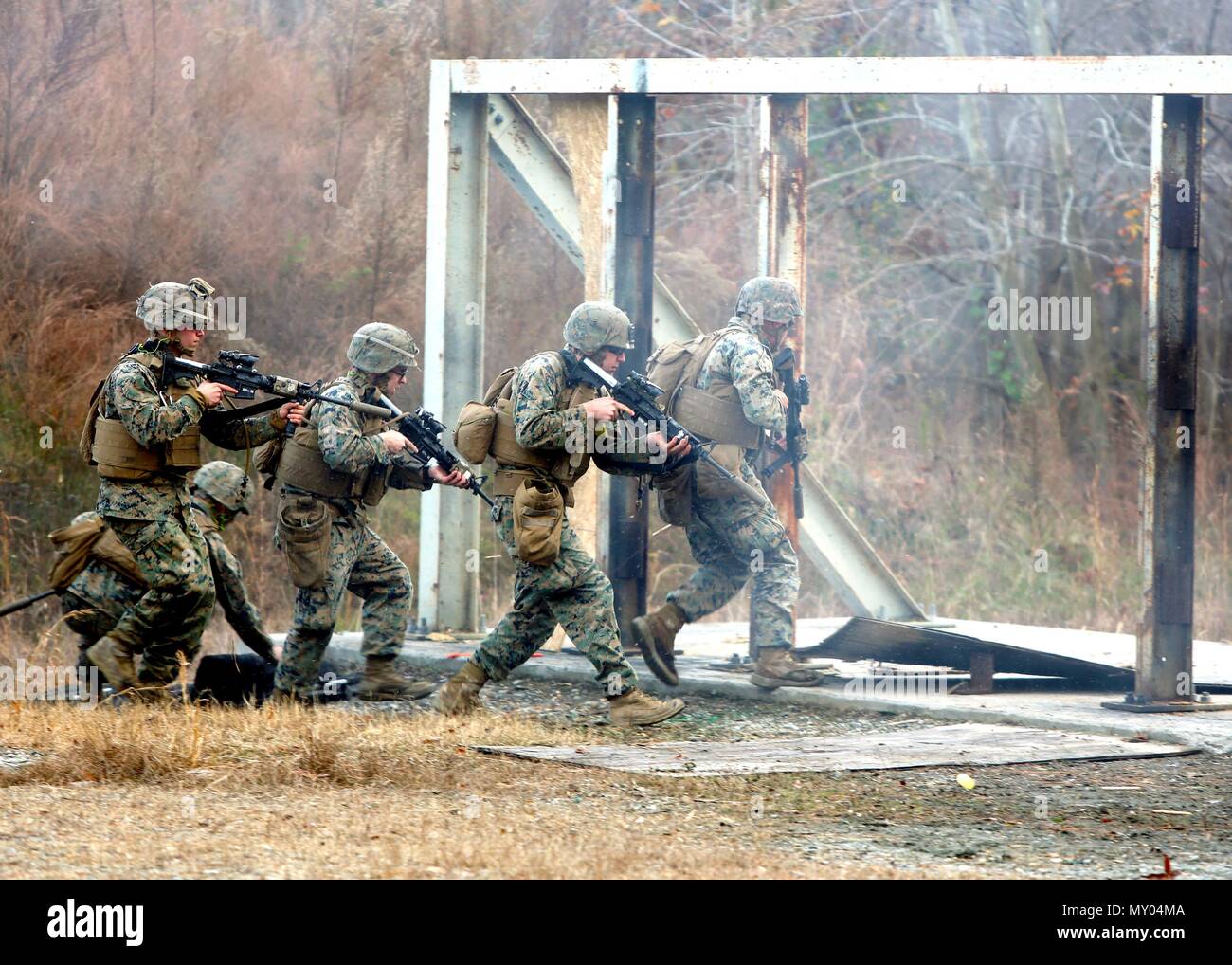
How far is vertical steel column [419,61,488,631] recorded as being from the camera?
977 cm

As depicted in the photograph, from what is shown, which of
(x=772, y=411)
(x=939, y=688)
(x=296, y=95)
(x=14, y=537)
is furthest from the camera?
(x=296, y=95)

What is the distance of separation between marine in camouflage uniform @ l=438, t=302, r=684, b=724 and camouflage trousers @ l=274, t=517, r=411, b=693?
0.70 m

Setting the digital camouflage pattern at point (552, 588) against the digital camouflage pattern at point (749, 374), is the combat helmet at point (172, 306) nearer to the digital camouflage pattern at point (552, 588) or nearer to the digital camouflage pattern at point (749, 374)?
the digital camouflage pattern at point (552, 588)

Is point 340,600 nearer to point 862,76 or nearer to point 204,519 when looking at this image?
point 204,519

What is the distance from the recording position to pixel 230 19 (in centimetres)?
1409

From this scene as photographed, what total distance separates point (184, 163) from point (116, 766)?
269 inches

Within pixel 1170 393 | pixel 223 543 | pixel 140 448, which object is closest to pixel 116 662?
pixel 223 543

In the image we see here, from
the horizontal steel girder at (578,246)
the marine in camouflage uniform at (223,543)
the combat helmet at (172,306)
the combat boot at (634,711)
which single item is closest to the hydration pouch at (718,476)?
the combat boot at (634,711)

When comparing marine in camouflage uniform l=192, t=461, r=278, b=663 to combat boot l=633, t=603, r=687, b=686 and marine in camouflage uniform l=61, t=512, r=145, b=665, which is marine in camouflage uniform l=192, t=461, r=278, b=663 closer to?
marine in camouflage uniform l=61, t=512, r=145, b=665

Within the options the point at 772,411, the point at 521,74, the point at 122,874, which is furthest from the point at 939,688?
the point at 122,874

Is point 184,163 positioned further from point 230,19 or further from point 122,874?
point 122,874

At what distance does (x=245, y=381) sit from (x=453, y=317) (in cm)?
242

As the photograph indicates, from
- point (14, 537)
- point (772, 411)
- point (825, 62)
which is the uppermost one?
point (825, 62)

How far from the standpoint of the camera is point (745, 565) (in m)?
8.42
